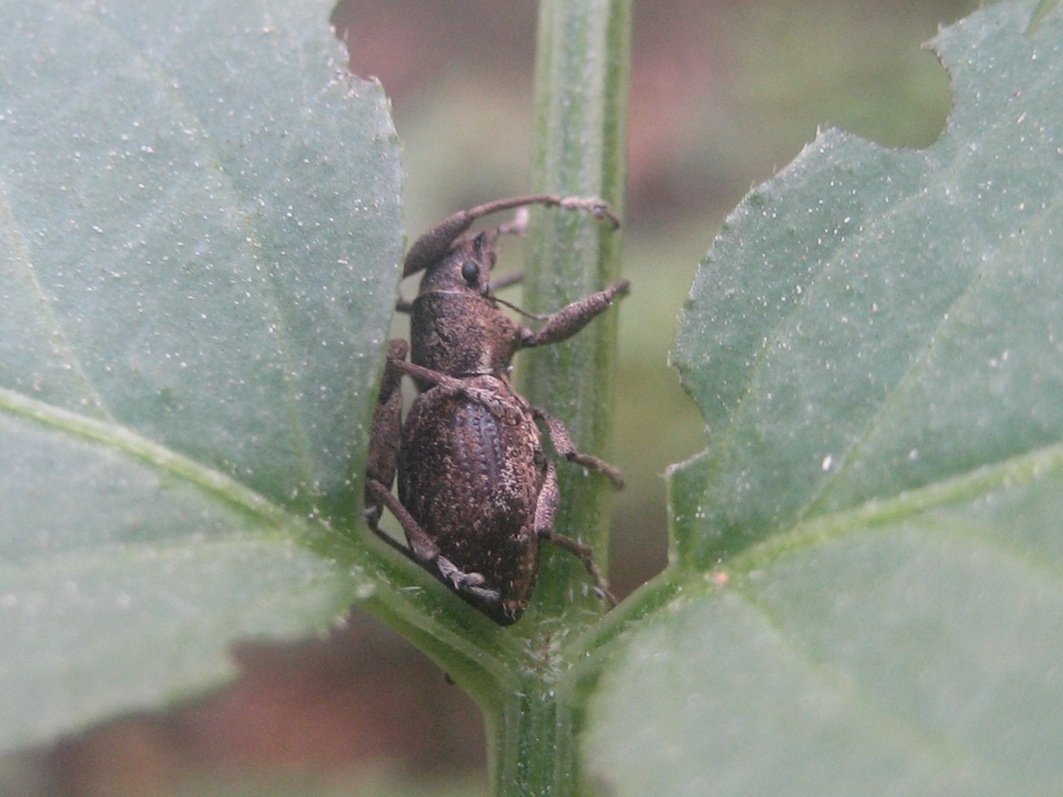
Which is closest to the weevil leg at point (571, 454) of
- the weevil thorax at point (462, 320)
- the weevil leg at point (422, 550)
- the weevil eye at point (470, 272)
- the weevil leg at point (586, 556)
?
the weevil leg at point (586, 556)

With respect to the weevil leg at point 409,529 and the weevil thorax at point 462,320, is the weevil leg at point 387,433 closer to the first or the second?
the weevil leg at point 409,529

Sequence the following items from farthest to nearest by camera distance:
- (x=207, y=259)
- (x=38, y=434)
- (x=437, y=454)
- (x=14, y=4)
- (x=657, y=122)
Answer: (x=657, y=122), (x=437, y=454), (x=14, y=4), (x=207, y=259), (x=38, y=434)

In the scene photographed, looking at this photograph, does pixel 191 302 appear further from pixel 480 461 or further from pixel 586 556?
pixel 586 556

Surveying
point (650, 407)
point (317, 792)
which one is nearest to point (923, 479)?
point (650, 407)

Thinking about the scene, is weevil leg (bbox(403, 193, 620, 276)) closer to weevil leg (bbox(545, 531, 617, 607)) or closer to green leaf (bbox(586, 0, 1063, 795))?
→ weevil leg (bbox(545, 531, 617, 607))

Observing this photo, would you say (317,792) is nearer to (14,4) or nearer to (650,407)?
(650,407)

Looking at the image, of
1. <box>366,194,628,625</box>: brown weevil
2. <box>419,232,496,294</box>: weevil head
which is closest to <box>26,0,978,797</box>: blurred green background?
<box>419,232,496,294</box>: weevil head
